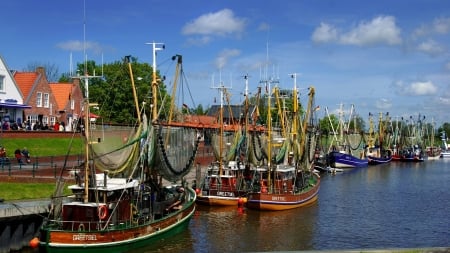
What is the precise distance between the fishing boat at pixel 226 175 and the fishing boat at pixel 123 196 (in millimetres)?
8545

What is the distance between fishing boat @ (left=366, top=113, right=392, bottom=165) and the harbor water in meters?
65.6

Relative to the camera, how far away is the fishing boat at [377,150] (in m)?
132

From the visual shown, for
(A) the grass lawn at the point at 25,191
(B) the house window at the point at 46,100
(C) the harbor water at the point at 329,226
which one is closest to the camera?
(A) the grass lawn at the point at 25,191

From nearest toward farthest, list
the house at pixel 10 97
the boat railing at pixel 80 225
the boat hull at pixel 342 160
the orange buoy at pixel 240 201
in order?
the boat railing at pixel 80 225
the orange buoy at pixel 240 201
the house at pixel 10 97
the boat hull at pixel 342 160

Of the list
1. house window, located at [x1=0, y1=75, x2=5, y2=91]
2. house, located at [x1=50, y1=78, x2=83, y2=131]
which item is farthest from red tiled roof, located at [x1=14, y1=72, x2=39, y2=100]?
house, located at [x1=50, y1=78, x2=83, y2=131]

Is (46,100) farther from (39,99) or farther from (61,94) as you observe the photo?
(61,94)

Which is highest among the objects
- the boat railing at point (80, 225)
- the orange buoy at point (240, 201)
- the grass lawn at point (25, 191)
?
the grass lawn at point (25, 191)

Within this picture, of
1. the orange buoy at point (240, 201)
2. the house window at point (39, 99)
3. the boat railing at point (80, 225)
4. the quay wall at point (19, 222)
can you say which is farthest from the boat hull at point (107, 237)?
the house window at point (39, 99)

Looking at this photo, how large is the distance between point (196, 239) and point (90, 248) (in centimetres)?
977

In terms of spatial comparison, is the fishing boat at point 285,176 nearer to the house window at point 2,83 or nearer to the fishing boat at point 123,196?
the fishing boat at point 123,196

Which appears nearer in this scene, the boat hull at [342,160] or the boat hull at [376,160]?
the boat hull at [342,160]

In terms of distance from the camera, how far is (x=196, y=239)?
37906mm

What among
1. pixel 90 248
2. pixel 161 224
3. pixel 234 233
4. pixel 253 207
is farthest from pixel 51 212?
pixel 253 207

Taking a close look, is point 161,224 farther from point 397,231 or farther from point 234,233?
point 397,231
